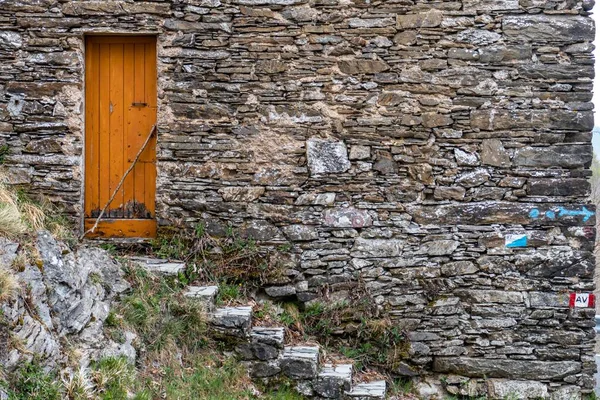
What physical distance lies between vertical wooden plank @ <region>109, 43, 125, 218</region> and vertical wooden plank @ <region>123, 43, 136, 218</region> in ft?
0.12

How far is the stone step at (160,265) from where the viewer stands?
220 inches

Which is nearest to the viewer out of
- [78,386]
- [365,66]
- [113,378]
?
[78,386]

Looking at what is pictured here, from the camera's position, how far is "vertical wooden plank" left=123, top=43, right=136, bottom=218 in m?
6.30

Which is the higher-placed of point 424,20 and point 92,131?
point 424,20

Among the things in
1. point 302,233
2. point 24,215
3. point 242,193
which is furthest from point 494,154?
point 24,215

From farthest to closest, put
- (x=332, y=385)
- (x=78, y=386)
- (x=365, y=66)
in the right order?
1. (x=365, y=66)
2. (x=332, y=385)
3. (x=78, y=386)

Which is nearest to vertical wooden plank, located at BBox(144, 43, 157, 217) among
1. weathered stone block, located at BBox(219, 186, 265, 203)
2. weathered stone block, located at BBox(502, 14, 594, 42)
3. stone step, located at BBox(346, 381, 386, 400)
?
weathered stone block, located at BBox(219, 186, 265, 203)

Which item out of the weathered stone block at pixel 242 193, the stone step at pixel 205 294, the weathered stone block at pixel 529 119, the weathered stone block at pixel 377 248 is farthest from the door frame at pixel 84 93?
the weathered stone block at pixel 529 119

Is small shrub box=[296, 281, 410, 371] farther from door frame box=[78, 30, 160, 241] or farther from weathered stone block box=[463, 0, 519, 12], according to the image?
weathered stone block box=[463, 0, 519, 12]

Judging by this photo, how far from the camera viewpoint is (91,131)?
20.8 ft

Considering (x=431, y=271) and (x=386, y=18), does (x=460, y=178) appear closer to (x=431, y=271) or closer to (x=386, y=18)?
(x=431, y=271)

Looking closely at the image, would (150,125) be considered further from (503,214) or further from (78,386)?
Answer: (503,214)

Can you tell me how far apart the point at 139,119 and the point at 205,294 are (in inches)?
74.0

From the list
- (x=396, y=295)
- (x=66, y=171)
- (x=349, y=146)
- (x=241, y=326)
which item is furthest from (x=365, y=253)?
(x=66, y=171)
